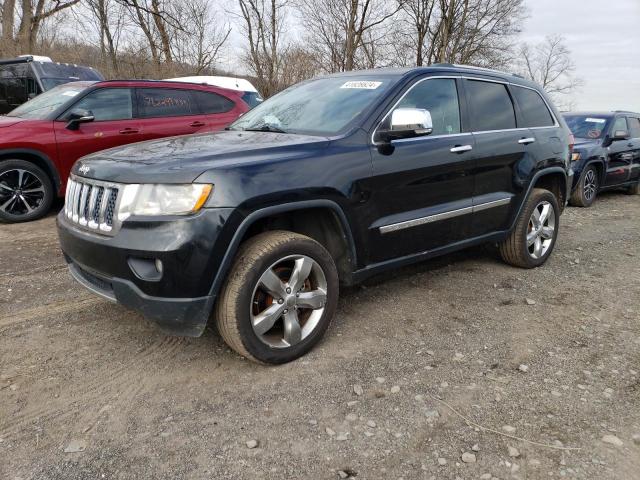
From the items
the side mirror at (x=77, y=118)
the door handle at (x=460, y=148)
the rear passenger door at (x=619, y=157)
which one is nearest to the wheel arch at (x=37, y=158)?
the side mirror at (x=77, y=118)

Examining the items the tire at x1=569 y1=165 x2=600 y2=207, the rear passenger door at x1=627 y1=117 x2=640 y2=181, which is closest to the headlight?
the tire at x1=569 y1=165 x2=600 y2=207

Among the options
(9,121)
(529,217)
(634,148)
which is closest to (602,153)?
(634,148)

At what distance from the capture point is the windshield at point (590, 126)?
30.3 ft

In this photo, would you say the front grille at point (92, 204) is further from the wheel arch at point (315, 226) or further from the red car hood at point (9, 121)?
the red car hood at point (9, 121)

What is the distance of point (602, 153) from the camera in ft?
29.1

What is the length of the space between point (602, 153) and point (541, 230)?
201 inches

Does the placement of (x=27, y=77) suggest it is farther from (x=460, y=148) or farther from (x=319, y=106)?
(x=460, y=148)

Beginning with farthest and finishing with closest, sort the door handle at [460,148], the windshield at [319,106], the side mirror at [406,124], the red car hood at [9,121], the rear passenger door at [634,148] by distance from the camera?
the rear passenger door at [634,148]
the red car hood at [9,121]
the door handle at [460,148]
the windshield at [319,106]
the side mirror at [406,124]

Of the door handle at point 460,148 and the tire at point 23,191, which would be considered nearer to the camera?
the door handle at point 460,148

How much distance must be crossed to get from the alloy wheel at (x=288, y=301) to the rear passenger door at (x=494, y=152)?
66.3 inches

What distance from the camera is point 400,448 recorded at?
7.52 feet

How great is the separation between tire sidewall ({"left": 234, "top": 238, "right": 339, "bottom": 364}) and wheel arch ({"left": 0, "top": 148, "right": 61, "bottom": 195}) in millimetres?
4768

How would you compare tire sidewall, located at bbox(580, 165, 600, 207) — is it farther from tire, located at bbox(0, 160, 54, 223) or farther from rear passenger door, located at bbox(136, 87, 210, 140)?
tire, located at bbox(0, 160, 54, 223)

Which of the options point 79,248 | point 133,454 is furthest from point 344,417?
point 79,248
